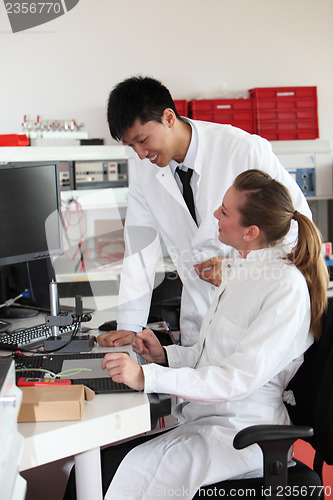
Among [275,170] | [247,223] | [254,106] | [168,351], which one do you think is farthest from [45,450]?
[254,106]

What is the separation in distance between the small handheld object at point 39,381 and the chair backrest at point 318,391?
552 mm

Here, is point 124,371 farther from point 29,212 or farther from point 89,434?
point 29,212

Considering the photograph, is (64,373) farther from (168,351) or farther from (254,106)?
(254,106)

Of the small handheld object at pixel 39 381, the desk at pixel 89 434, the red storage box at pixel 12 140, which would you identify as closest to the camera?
the desk at pixel 89 434

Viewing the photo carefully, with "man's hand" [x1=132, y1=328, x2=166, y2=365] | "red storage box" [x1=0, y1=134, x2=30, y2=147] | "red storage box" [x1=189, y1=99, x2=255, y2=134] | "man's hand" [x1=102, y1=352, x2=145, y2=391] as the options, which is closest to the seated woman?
"man's hand" [x1=102, y1=352, x2=145, y2=391]

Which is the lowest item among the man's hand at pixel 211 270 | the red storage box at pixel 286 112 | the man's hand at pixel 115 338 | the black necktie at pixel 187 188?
the man's hand at pixel 115 338

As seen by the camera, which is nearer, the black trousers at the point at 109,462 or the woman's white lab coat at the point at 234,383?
the woman's white lab coat at the point at 234,383

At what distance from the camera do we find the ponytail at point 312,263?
1.24 m

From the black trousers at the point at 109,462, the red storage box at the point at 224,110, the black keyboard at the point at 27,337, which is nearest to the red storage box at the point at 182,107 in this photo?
the red storage box at the point at 224,110

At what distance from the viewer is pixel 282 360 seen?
1.20 m

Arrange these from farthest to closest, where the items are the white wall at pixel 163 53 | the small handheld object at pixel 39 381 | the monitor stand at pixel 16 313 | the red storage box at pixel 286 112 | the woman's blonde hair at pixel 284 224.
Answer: the red storage box at pixel 286 112 → the white wall at pixel 163 53 → the monitor stand at pixel 16 313 → the woman's blonde hair at pixel 284 224 → the small handheld object at pixel 39 381

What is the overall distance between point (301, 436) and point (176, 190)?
36.5 inches

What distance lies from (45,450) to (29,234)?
93 centimetres

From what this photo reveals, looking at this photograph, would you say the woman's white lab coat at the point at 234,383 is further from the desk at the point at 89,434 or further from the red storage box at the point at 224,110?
the red storage box at the point at 224,110
